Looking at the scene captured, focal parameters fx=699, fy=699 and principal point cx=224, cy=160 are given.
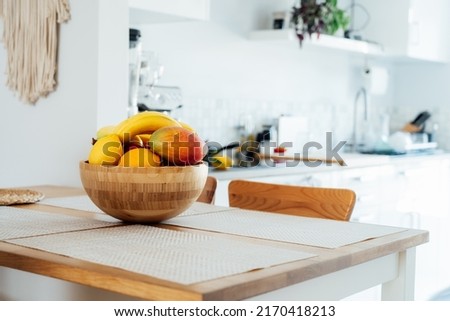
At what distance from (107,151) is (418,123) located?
4.20 m

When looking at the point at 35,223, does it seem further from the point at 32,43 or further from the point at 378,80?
the point at 378,80

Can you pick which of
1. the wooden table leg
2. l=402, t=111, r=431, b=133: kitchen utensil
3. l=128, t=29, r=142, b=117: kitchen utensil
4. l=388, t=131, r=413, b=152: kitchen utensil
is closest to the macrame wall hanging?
l=128, t=29, r=142, b=117: kitchen utensil

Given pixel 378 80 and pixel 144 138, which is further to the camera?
pixel 378 80

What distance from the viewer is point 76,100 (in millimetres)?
2555

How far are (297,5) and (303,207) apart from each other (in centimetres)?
265

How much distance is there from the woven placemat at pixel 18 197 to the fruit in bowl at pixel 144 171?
1.23ft

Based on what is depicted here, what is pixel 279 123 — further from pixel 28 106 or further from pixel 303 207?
pixel 303 207

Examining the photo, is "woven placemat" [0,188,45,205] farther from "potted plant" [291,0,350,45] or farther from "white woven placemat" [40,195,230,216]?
"potted plant" [291,0,350,45]

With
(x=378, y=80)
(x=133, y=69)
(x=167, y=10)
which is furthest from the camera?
(x=378, y=80)

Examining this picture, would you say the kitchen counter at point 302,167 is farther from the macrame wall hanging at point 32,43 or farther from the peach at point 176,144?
the peach at point 176,144

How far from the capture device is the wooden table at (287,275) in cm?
103

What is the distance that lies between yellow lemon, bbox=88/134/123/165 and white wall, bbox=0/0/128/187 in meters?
0.97

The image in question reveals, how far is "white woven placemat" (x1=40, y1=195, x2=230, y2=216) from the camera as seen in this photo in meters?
1.81

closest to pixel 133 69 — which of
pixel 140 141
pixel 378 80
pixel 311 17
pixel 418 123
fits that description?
pixel 311 17
